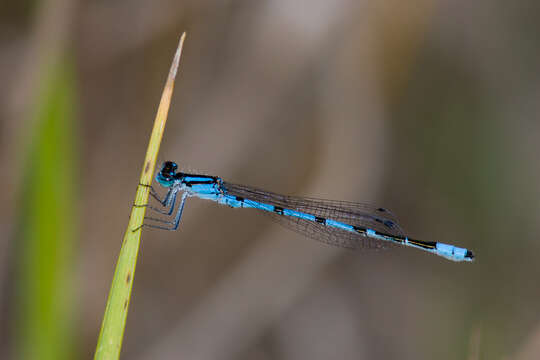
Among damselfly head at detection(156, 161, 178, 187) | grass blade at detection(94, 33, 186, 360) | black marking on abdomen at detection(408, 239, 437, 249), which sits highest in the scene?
damselfly head at detection(156, 161, 178, 187)

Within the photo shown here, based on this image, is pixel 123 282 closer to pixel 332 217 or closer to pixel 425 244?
pixel 332 217

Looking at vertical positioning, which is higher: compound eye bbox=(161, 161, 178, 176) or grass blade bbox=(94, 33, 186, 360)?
compound eye bbox=(161, 161, 178, 176)

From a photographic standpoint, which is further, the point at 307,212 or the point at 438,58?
the point at 438,58

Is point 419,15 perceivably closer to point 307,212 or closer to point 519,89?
point 519,89

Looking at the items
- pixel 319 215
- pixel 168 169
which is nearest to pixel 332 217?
pixel 319 215

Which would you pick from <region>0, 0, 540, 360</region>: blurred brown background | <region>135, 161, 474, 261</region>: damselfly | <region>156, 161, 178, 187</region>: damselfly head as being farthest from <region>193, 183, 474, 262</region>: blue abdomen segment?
<region>0, 0, 540, 360</region>: blurred brown background

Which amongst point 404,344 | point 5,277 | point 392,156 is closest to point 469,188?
point 392,156

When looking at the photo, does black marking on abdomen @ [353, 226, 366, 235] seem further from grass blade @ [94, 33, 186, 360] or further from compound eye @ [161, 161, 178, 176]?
grass blade @ [94, 33, 186, 360]
